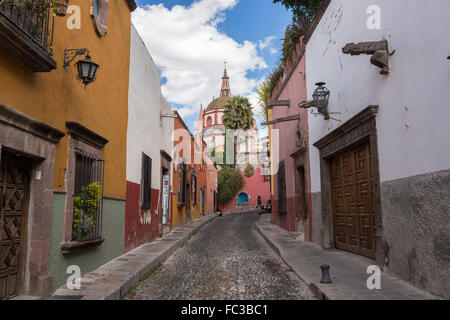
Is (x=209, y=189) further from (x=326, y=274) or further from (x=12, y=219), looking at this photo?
(x=12, y=219)

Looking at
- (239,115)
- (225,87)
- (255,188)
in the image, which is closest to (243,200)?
(255,188)

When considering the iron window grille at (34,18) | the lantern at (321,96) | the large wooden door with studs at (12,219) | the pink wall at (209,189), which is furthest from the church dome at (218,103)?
the large wooden door with studs at (12,219)

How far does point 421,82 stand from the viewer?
15.1 feet

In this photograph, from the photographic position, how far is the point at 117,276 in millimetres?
5668

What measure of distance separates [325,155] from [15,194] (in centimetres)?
648

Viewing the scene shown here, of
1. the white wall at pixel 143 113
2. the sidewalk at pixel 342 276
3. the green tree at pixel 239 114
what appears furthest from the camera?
the green tree at pixel 239 114

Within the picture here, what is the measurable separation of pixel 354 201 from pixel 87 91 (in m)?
5.38

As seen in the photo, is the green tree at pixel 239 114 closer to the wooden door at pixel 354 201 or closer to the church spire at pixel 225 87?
the church spire at pixel 225 87

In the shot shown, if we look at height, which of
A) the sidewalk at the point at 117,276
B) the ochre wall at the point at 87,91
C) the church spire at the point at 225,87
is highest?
the church spire at the point at 225,87

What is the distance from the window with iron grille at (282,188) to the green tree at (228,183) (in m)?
22.9

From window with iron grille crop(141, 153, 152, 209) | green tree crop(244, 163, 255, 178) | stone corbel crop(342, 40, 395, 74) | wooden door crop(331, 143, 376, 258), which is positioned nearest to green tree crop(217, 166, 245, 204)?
green tree crop(244, 163, 255, 178)

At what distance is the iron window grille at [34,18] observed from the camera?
3.91 m
